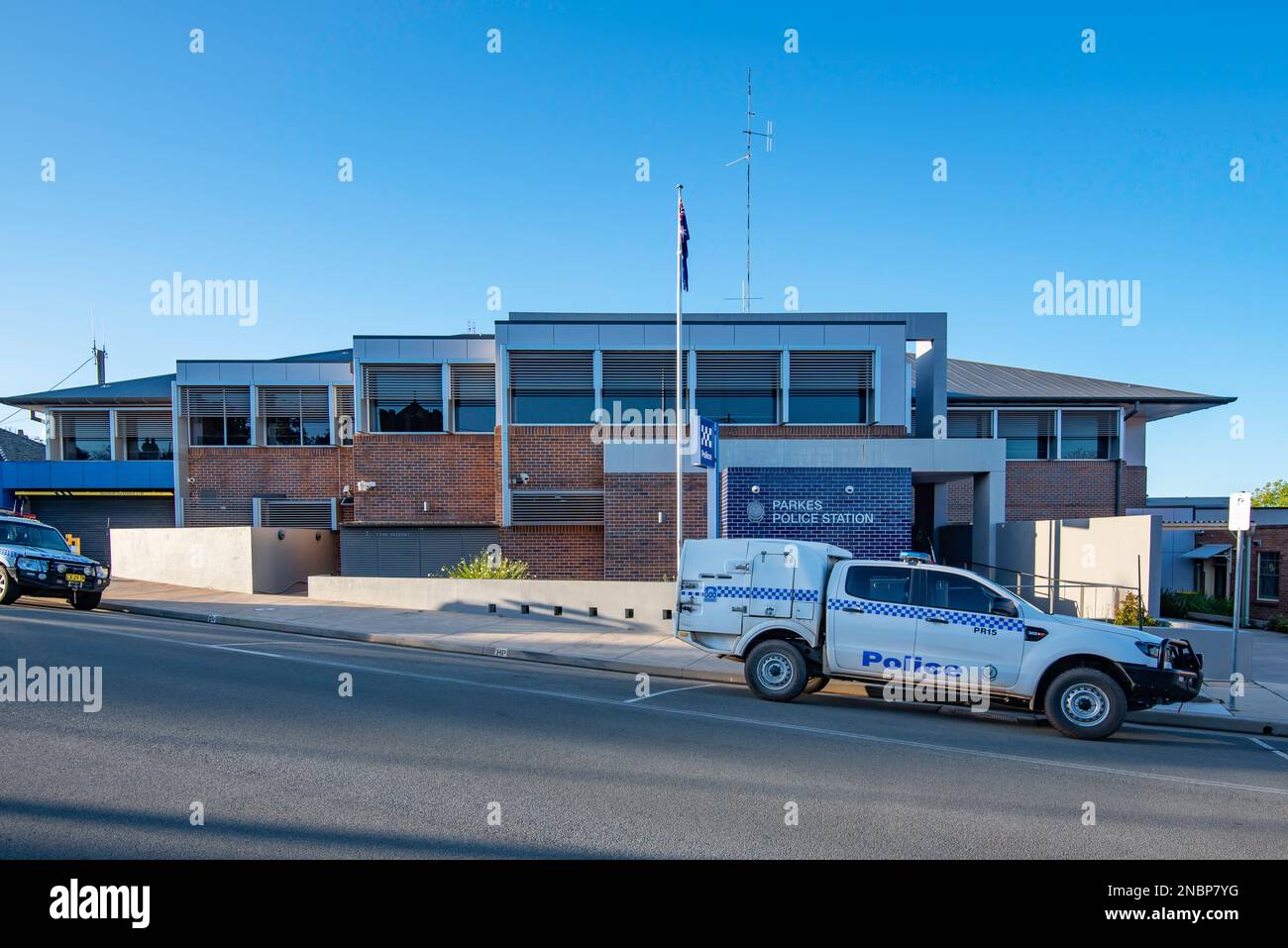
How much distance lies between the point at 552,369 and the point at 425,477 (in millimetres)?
4712

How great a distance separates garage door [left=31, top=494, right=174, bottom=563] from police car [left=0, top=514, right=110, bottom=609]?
1222 cm

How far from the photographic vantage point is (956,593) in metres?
9.61

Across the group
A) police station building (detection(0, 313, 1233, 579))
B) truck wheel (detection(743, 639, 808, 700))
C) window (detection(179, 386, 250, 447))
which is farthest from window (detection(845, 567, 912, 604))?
window (detection(179, 386, 250, 447))

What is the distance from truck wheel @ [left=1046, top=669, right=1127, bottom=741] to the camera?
8.84m

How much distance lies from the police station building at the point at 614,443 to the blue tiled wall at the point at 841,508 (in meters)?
0.04

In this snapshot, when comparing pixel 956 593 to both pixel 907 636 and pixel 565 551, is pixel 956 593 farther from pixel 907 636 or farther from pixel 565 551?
pixel 565 551

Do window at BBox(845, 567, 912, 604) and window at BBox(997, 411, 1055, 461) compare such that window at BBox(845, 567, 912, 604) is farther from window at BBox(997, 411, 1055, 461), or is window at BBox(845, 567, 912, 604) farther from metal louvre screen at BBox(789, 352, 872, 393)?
window at BBox(997, 411, 1055, 461)

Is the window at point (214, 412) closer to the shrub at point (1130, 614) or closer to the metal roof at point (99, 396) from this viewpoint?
the metal roof at point (99, 396)

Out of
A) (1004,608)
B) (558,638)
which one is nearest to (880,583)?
(1004,608)

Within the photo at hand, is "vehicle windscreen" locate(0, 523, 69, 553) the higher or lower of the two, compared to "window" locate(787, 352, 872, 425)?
lower

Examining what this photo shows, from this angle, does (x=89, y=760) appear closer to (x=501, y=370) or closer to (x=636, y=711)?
(x=636, y=711)

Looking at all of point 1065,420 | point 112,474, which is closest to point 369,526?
point 112,474
